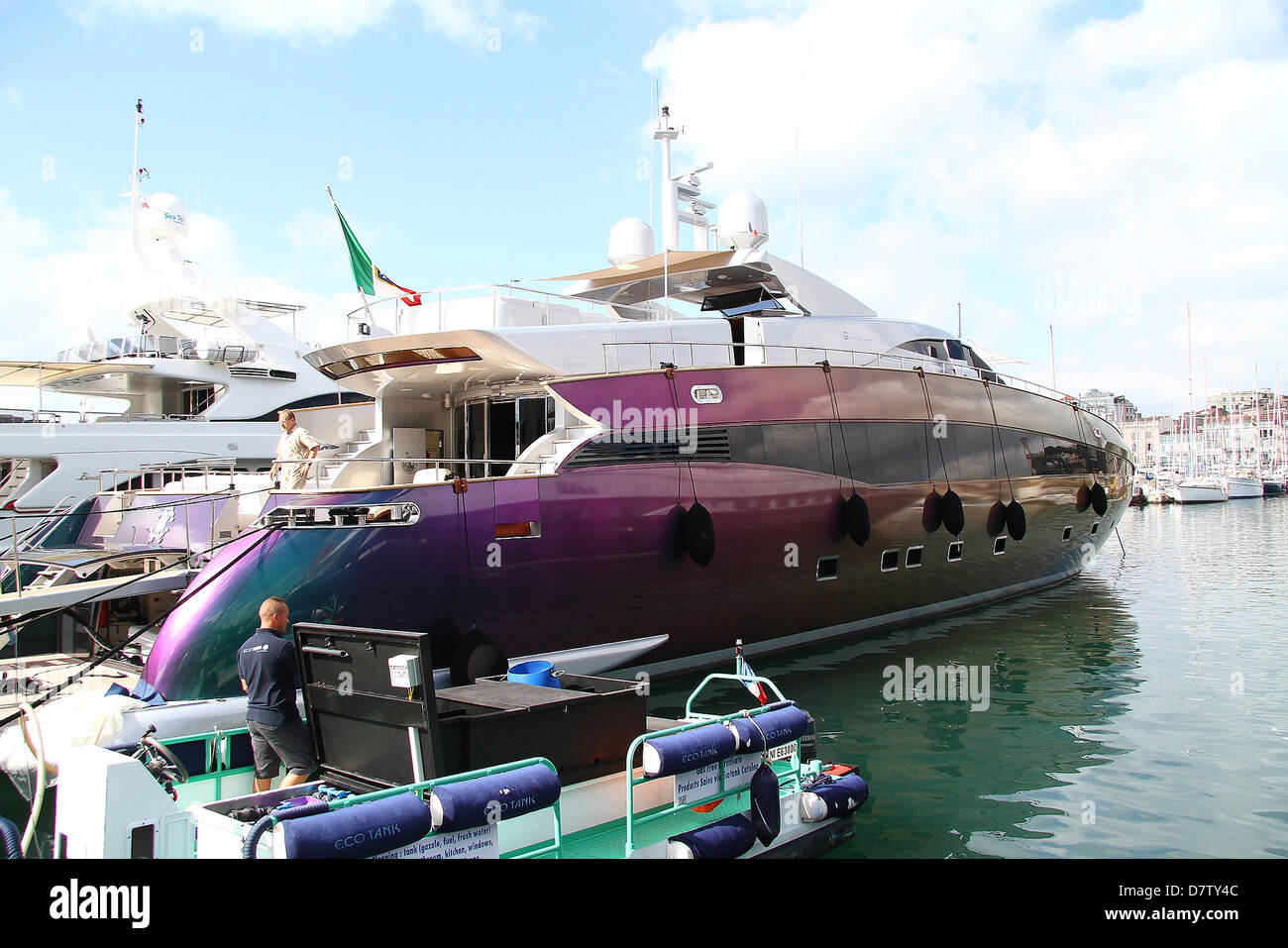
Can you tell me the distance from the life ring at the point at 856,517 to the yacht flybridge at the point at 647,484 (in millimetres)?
51

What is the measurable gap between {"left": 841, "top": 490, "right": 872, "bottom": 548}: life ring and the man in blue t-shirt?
820cm

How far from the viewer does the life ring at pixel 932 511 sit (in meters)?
13.6

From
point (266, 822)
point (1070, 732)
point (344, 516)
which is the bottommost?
point (1070, 732)

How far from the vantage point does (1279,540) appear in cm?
3338

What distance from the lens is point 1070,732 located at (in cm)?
928

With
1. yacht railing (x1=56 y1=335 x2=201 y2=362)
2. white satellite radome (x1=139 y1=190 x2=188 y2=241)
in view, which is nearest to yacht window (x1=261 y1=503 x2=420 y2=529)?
yacht railing (x1=56 y1=335 x2=201 y2=362)

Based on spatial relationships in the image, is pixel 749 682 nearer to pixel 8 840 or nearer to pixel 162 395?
pixel 8 840

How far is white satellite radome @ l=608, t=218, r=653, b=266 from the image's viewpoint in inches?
613

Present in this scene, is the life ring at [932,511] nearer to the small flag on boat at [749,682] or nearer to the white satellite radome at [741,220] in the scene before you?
the white satellite radome at [741,220]

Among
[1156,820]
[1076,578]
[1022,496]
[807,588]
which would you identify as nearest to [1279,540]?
[1076,578]

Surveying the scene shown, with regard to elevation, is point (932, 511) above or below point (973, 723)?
above

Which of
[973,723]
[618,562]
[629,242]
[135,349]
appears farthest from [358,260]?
[135,349]

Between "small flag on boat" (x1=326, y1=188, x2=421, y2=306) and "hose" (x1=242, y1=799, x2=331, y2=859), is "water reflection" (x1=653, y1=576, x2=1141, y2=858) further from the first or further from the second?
"small flag on boat" (x1=326, y1=188, x2=421, y2=306)
